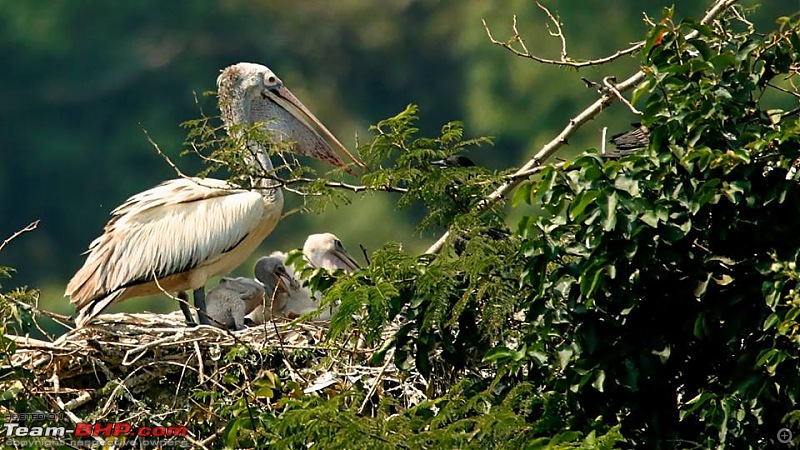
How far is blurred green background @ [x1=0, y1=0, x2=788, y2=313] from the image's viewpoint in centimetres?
2850

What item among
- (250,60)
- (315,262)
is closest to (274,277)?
(315,262)

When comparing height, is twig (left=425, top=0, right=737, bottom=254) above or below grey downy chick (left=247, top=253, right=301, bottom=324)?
above

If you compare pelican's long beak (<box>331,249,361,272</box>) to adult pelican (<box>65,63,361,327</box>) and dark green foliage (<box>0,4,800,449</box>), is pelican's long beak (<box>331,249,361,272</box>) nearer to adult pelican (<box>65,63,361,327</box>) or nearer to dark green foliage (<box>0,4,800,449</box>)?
adult pelican (<box>65,63,361,327</box>)

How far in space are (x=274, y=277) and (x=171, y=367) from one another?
5.51ft

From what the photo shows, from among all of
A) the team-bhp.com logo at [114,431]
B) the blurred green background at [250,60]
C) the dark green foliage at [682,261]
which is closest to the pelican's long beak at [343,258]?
the team-bhp.com logo at [114,431]

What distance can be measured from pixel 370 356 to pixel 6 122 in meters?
25.1

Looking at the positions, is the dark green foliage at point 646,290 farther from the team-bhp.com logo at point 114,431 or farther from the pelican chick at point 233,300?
the pelican chick at point 233,300

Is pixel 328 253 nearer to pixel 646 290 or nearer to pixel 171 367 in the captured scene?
pixel 171 367

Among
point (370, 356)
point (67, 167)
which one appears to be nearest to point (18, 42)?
point (67, 167)

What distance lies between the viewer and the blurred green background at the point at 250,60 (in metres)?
28.5

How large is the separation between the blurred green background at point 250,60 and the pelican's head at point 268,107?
48.7 feet

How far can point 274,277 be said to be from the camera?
10578 millimetres

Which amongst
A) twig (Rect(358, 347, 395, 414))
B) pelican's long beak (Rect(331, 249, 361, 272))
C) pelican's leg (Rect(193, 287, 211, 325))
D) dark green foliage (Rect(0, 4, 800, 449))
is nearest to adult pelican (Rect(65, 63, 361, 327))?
pelican's leg (Rect(193, 287, 211, 325))

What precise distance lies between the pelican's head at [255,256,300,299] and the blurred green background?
49.3 ft
